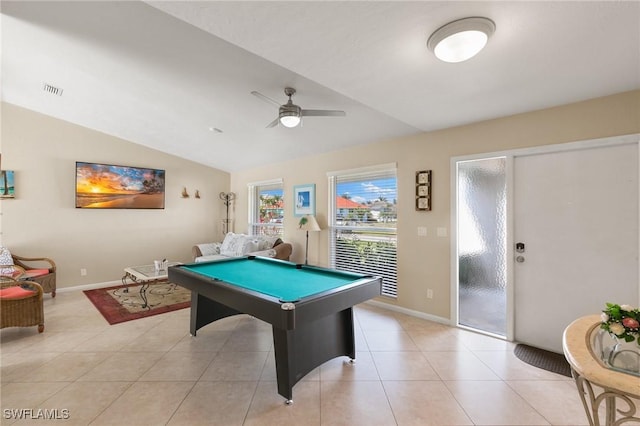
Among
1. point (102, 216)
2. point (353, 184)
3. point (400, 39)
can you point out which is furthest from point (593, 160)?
point (102, 216)

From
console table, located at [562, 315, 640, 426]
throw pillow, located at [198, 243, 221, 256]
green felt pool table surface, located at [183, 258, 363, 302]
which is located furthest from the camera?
throw pillow, located at [198, 243, 221, 256]

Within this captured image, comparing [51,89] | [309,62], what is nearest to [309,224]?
[309,62]

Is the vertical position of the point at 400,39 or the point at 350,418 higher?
the point at 400,39

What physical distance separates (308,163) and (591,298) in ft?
13.7

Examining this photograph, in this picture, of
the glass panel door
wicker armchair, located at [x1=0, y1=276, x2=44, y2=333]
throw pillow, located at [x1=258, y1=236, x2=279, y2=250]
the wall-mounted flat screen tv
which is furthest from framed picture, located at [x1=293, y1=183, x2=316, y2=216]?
wicker armchair, located at [x1=0, y1=276, x2=44, y2=333]

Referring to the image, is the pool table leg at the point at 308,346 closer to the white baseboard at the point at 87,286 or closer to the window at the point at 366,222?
the window at the point at 366,222

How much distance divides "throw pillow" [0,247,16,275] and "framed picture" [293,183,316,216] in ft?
14.2

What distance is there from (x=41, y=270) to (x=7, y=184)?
57.7 inches

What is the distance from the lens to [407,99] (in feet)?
8.66

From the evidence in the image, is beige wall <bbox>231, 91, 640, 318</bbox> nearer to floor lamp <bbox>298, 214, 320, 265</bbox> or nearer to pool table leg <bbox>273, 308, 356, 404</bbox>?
floor lamp <bbox>298, 214, 320, 265</bbox>

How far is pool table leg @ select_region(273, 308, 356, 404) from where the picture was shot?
6.96 ft

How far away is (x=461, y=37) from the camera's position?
1.63m

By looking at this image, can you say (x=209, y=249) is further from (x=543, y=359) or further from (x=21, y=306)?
(x=543, y=359)

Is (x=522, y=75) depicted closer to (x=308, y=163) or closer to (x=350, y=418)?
(x=350, y=418)
